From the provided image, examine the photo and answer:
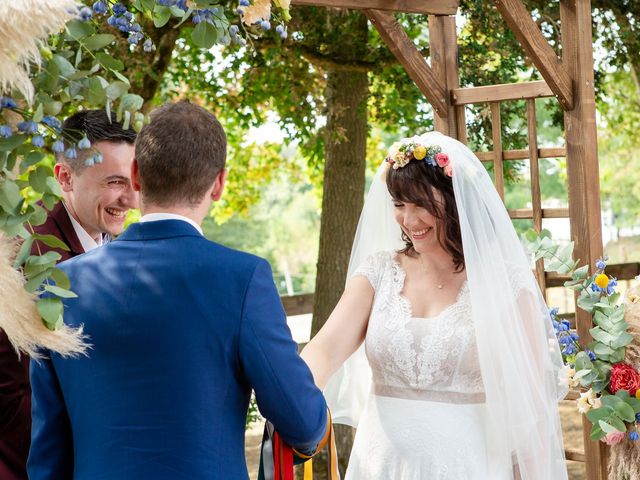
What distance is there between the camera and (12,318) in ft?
5.03

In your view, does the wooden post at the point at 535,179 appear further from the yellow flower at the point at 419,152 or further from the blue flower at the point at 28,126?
the blue flower at the point at 28,126

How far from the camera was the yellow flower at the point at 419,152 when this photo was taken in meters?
3.07

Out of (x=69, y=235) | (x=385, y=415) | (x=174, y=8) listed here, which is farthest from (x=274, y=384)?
(x=385, y=415)

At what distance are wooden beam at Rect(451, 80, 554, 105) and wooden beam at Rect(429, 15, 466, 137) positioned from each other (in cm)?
7

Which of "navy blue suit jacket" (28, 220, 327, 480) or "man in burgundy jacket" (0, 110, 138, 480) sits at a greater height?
"man in burgundy jacket" (0, 110, 138, 480)

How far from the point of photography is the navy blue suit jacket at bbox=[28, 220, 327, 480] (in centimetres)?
181

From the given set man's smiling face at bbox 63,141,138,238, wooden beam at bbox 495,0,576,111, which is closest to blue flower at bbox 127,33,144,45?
man's smiling face at bbox 63,141,138,238

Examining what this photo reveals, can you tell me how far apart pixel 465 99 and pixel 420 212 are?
2133 millimetres

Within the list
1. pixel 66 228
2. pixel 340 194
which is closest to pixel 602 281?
pixel 66 228

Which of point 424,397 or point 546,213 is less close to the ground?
point 546,213

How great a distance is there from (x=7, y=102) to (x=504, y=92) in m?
3.79

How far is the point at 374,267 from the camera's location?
324 centimetres

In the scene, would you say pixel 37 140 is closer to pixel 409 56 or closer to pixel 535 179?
pixel 409 56

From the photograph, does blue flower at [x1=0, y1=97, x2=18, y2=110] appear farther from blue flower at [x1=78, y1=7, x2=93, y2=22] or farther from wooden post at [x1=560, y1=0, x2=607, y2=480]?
wooden post at [x1=560, y1=0, x2=607, y2=480]
